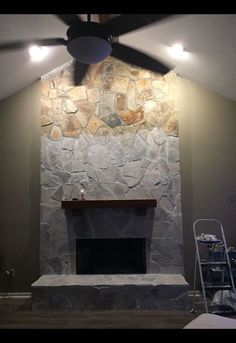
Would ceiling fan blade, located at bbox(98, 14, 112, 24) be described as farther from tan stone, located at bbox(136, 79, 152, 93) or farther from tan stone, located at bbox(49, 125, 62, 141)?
tan stone, located at bbox(49, 125, 62, 141)

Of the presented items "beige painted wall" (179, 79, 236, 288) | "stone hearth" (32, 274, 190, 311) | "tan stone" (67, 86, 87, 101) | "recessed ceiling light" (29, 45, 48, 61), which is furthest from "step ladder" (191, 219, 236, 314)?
"recessed ceiling light" (29, 45, 48, 61)

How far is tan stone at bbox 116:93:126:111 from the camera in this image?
4.54 m

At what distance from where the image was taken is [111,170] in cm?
445

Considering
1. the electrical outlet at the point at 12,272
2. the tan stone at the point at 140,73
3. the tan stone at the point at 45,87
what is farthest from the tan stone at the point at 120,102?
the electrical outlet at the point at 12,272

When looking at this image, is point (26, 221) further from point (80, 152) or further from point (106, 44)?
point (106, 44)

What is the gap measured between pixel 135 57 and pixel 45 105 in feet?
4.84

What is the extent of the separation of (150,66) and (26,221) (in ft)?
8.92

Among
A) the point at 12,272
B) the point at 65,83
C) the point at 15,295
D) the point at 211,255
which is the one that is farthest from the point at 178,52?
the point at 15,295

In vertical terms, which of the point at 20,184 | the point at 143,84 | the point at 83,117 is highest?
the point at 143,84

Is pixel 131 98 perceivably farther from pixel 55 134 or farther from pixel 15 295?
pixel 15 295

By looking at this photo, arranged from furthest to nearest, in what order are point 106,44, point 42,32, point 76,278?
point 76,278
point 42,32
point 106,44

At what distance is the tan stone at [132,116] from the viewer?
452 cm
